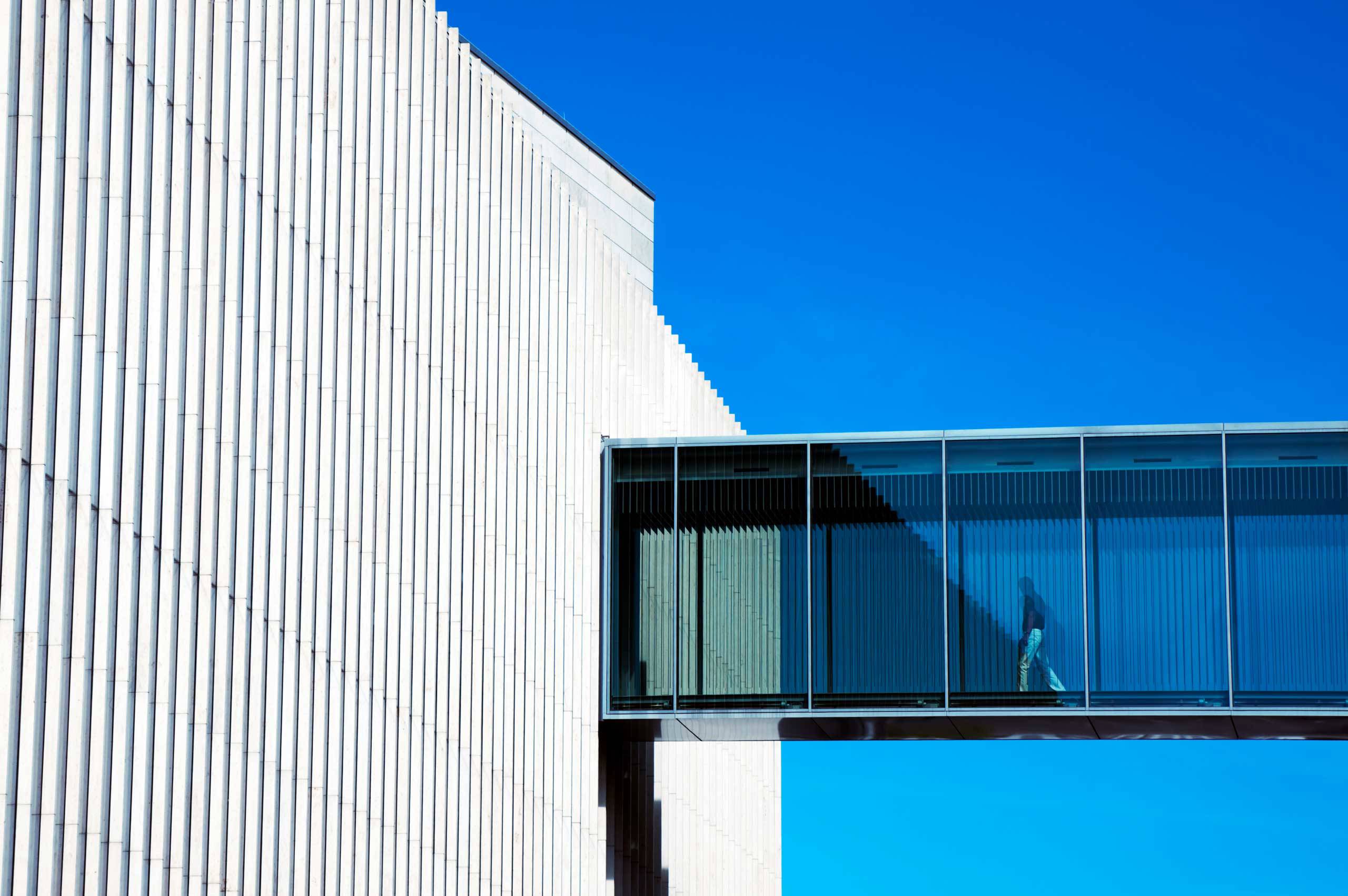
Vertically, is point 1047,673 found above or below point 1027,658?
below

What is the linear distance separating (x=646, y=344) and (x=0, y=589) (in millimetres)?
16767

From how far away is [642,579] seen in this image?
26.0 metres

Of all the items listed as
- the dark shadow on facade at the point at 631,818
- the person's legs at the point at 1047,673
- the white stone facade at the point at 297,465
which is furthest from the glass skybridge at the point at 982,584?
the white stone facade at the point at 297,465

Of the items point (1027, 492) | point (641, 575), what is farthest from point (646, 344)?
point (1027, 492)

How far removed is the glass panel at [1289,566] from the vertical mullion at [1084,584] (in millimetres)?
1698

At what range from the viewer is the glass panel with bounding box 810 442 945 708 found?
82.8 feet

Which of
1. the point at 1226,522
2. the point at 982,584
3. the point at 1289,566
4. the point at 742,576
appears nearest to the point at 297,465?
the point at 742,576

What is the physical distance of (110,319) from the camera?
47.3 ft

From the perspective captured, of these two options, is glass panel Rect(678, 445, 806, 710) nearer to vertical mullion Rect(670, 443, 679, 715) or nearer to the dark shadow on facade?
vertical mullion Rect(670, 443, 679, 715)

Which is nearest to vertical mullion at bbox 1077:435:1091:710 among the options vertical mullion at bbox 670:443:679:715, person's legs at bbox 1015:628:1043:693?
person's legs at bbox 1015:628:1043:693

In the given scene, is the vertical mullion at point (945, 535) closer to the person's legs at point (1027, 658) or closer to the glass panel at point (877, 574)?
the glass panel at point (877, 574)

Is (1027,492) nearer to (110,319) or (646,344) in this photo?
(646,344)

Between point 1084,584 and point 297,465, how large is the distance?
11081 mm

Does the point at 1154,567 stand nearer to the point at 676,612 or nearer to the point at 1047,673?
the point at 1047,673
